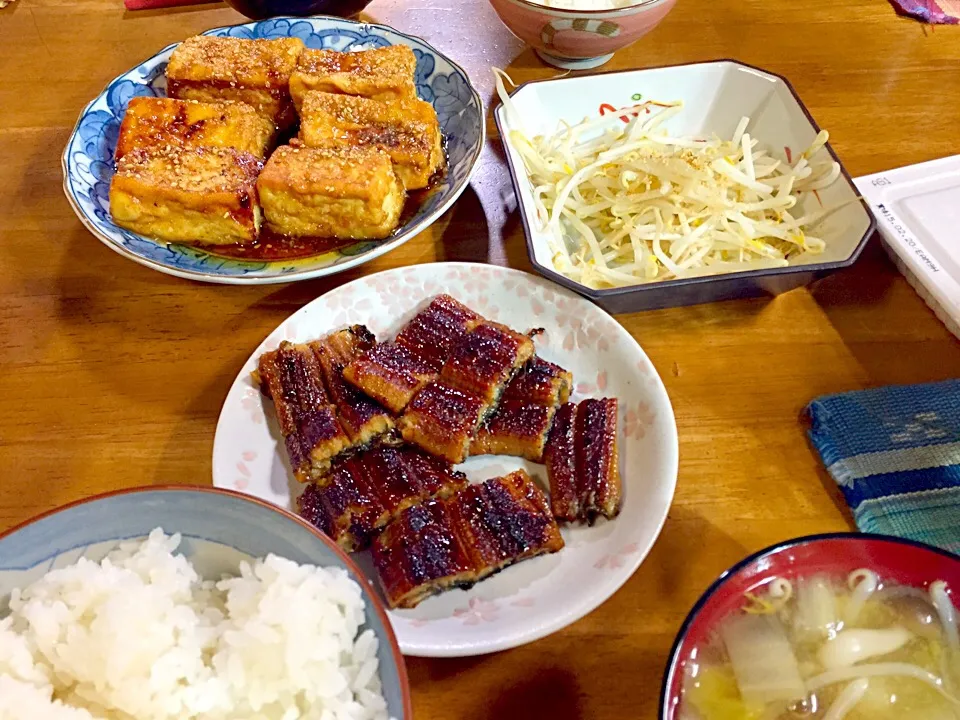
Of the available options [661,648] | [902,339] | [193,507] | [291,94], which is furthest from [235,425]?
[902,339]

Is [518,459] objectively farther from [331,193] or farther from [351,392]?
[331,193]

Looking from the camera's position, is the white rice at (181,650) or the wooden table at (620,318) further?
the wooden table at (620,318)

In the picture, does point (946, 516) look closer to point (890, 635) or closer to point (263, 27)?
point (890, 635)

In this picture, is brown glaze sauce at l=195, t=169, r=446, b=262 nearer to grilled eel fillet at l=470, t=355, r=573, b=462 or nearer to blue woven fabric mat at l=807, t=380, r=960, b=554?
grilled eel fillet at l=470, t=355, r=573, b=462

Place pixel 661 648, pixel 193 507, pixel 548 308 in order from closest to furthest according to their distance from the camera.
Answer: pixel 193 507, pixel 661 648, pixel 548 308

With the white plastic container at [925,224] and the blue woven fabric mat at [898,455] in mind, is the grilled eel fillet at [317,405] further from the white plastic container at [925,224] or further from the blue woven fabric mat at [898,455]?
the white plastic container at [925,224]

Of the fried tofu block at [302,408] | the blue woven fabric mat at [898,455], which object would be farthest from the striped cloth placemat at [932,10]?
the fried tofu block at [302,408]
